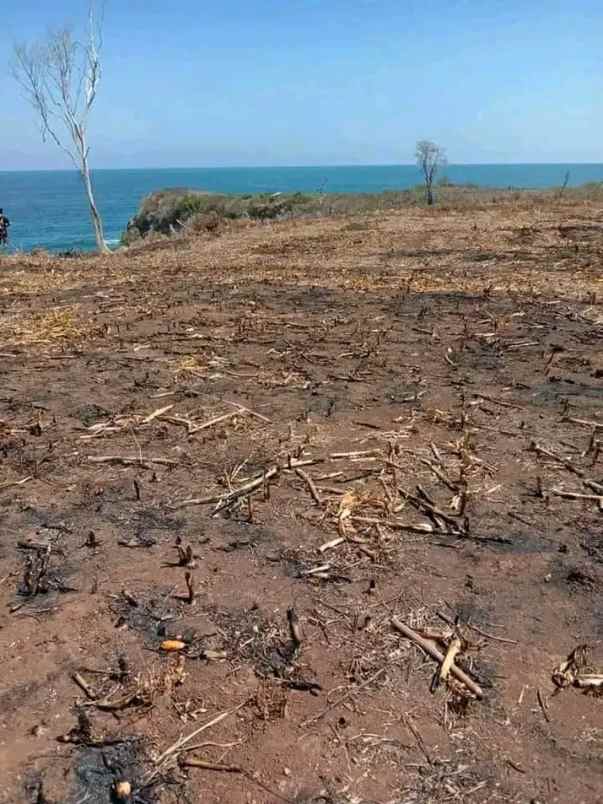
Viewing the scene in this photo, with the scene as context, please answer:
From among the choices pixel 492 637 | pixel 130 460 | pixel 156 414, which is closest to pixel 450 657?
pixel 492 637

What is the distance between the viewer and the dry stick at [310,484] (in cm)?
421

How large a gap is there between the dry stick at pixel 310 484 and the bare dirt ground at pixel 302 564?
0.07ft

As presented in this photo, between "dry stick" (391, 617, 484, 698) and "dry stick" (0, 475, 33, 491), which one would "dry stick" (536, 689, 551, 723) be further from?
"dry stick" (0, 475, 33, 491)

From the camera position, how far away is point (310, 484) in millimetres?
4371

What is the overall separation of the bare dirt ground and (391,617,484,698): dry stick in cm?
2

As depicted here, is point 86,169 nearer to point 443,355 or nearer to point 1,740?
point 443,355

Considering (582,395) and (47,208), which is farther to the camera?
(47,208)

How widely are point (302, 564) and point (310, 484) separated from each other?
0.85 m

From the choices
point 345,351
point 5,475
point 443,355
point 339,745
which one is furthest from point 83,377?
point 339,745

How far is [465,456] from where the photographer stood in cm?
464

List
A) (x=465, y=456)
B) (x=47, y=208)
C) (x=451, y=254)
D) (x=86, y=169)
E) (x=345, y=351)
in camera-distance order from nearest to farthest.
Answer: (x=465, y=456)
(x=345, y=351)
(x=451, y=254)
(x=86, y=169)
(x=47, y=208)

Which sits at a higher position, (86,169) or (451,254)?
(86,169)

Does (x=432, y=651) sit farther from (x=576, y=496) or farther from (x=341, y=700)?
(x=576, y=496)

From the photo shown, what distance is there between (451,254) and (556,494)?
10.2 meters
